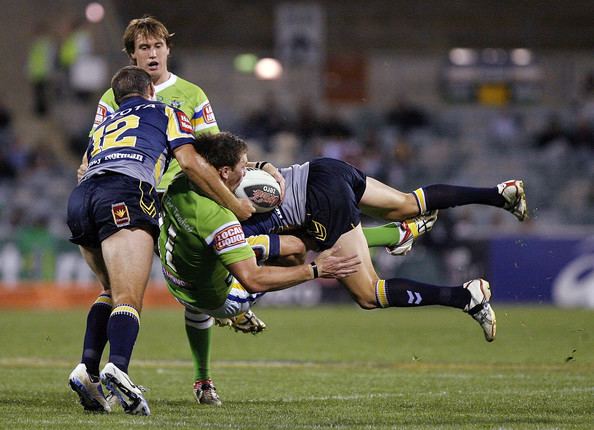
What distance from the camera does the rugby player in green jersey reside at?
6836 mm

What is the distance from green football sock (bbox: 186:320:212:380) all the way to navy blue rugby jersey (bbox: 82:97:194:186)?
4.49 feet

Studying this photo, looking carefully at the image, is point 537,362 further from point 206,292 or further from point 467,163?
point 467,163

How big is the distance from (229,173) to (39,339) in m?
7.04

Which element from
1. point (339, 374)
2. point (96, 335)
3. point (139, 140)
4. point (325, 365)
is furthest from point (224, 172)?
point (325, 365)

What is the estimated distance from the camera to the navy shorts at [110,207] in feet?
22.2

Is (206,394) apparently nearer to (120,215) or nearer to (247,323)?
(247,323)

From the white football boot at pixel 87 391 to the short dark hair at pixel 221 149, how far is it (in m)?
1.57

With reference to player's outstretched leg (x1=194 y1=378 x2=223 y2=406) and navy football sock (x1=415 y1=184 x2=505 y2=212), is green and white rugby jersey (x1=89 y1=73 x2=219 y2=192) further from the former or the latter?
navy football sock (x1=415 y1=184 x2=505 y2=212)

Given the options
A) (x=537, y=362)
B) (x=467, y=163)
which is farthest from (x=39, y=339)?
(x=467, y=163)

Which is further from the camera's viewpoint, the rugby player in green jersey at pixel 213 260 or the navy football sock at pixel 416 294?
the navy football sock at pixel 416 294

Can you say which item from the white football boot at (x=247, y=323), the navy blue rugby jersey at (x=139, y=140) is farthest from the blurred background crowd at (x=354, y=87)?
the navy blue rugby jersey at (x=139, y=140)

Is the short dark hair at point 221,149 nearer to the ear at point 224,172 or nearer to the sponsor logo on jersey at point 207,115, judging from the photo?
the ear at point 224,172

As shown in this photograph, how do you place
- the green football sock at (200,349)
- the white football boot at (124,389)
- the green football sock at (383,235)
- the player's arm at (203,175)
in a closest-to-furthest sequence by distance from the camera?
the white football boot at (124,389), the player's arm at (203,175), the green football sock at (200,349), the green football sock at (383,235)

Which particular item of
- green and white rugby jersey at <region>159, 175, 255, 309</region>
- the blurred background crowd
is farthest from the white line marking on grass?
the blurred background crowd
